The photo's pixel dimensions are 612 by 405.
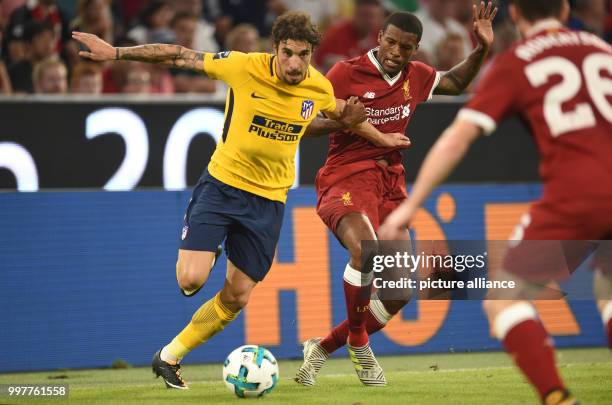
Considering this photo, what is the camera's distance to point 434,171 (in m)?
4.56

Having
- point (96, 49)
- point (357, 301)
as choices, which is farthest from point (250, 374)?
point (96, 49)

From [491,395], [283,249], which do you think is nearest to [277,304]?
[283,249]

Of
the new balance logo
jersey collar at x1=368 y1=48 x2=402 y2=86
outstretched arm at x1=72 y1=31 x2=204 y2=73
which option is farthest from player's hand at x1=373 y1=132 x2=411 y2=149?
outstretched arm at x1=72 y1=31 x2=204 y2=73

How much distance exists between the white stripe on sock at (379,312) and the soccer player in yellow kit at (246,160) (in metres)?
0.99

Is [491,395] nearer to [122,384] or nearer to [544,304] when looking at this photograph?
[122,384]

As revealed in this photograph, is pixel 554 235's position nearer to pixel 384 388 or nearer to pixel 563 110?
pixel 563 110

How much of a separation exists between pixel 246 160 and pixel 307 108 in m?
0.57

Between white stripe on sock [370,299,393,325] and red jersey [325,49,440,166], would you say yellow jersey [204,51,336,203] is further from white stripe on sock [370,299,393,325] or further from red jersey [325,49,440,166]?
white stripe on sock [370,299,393,325]

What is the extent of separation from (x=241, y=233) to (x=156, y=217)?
8.12 feet

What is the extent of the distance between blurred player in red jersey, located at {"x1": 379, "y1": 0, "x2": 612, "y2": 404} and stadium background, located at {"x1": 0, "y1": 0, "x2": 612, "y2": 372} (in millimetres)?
5129

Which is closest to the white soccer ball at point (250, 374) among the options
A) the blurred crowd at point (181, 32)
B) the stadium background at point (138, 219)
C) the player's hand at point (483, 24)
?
the stadium background at point (138, 219)

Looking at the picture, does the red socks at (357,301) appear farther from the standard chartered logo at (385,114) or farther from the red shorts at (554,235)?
the red shorts at (554,235)

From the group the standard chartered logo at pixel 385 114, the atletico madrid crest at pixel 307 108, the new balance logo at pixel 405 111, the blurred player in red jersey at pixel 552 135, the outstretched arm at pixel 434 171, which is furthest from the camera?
the new balance logo at pixel 405 111

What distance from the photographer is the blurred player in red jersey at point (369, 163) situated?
24.3 ft
